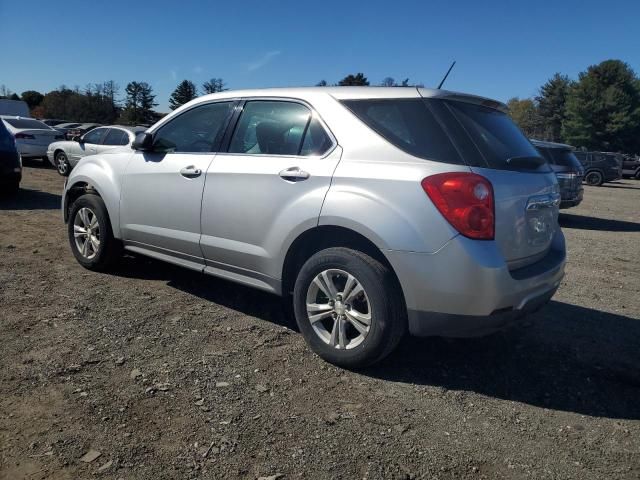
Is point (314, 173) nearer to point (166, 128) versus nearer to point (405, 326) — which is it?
point (405, 326)

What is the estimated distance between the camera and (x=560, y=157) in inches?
444

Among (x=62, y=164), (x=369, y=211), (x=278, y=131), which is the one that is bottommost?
(x=62, y=164)

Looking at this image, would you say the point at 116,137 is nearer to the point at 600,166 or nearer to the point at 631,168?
the point at 600,166

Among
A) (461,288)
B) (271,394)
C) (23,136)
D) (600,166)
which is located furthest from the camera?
(600,166)

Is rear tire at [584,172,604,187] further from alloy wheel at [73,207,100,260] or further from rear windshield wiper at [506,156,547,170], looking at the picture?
alloy wheel at [73,207,100,260]

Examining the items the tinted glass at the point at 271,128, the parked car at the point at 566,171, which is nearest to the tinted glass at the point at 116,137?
the parked car at the point at 566,171

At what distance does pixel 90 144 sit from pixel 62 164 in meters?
1.91

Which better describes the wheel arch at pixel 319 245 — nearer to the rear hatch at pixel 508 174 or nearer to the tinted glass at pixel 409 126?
the tinted glass at pixel 409 126

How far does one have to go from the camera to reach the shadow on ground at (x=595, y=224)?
444 inches

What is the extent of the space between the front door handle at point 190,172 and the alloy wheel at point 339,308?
139 cm

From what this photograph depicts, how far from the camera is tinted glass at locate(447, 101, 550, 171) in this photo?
322 centimetres

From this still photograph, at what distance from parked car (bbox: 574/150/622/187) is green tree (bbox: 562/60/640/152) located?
120 ft

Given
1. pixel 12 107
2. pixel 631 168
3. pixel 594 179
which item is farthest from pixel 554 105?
pixel 12 107

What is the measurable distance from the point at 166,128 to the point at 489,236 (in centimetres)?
304
